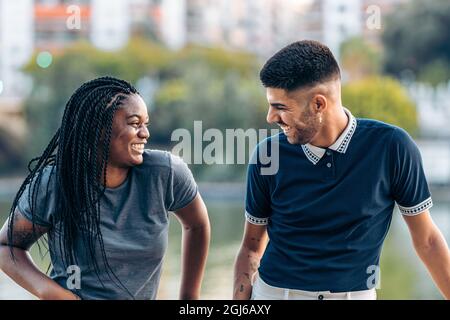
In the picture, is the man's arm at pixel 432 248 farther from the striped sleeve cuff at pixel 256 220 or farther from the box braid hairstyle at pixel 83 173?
the box braid hairstyle at pixel 83 173

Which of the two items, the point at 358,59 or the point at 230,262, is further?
the point at 358,59

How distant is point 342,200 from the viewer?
1126mm

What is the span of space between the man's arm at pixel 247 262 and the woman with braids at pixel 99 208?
12 cm

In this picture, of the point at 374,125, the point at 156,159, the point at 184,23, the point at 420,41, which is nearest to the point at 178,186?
the point at 156,159

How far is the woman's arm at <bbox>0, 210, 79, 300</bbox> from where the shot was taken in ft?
3.68

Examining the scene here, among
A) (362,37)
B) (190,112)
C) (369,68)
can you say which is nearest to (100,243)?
(190,112)

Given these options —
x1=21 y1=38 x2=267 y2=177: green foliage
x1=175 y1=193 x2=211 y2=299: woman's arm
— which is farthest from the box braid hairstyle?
x1=21 y1=38 x2=267 y2=177: green foliage

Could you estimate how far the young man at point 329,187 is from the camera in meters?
1.11

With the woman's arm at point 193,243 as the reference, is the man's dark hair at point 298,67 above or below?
above

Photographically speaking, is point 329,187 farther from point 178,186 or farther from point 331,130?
point 178,186

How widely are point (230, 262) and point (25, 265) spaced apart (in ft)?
24.4

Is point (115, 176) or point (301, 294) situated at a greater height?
point (115, 176)

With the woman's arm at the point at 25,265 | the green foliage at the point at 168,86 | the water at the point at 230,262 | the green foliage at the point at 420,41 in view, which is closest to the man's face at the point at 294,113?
the woman's arm at the point at 25,265
